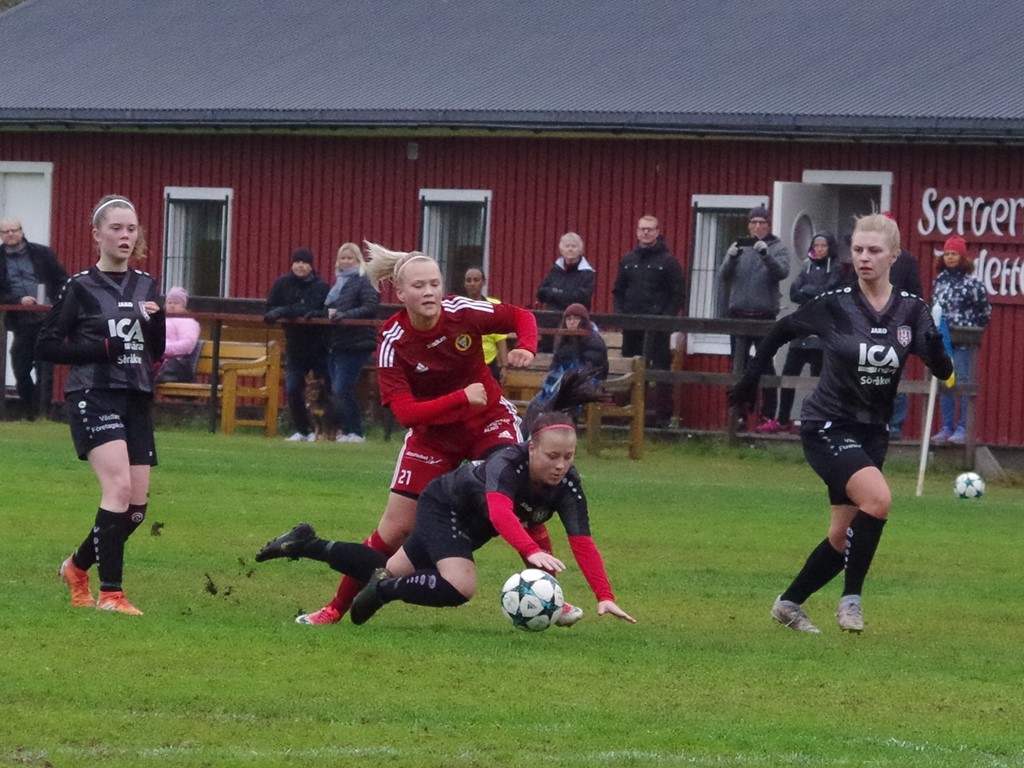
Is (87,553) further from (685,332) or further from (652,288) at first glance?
(652,288)

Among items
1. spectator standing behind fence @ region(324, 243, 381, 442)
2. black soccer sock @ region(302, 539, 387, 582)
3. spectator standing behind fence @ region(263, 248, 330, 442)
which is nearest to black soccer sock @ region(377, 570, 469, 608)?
black soccer sock @ region(302, 539, 387, 582)

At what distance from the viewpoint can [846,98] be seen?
2297cm

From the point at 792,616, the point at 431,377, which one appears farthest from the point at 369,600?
the point at 792,616

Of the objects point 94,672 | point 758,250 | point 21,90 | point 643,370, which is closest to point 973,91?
point 758,250

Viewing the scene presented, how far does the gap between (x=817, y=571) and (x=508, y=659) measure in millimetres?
1957

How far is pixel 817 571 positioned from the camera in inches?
399

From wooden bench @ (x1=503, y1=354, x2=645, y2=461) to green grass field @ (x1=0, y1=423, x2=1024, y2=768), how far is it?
205 inches

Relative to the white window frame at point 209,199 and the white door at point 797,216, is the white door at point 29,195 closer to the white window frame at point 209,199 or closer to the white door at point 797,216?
the white window frame at point 209,199

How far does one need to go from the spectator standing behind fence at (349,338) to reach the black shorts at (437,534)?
11.4 metres

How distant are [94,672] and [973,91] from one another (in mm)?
16101

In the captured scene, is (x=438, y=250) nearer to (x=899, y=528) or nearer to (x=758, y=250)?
(x=758, y=250)

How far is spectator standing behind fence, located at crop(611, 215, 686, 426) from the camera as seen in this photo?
870 inches

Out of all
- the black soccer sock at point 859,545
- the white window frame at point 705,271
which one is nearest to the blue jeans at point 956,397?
the white window frame at point 705,271

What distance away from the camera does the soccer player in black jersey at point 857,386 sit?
9867mm
